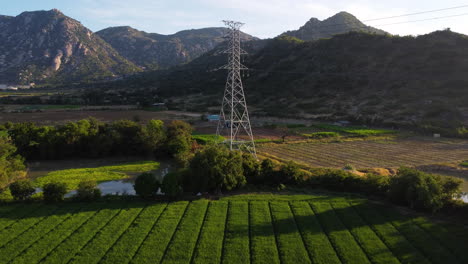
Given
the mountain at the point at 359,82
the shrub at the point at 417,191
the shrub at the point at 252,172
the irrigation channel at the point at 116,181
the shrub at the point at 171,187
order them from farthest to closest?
the mountain at the point at 359,82
the irrigation channel at the point at 116,181
the shrub at the point at 252,172
the shrub at the point at 171,187
the shrub at the point at 417,191

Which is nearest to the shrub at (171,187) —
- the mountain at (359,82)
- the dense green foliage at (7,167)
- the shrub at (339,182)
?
the shrub at (339,182)

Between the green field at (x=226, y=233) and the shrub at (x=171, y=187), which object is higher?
the shrub at (x=171, y=187)

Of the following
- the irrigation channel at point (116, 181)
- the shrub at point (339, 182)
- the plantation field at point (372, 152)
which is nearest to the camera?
the shrub at point (339, 182)

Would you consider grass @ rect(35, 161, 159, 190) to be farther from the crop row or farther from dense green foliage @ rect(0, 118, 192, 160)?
the crop row

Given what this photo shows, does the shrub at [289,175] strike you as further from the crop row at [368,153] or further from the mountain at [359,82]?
the mountain at [359,82]

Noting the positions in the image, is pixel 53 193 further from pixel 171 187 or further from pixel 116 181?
pixel 171 187

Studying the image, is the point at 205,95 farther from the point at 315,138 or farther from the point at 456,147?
the point at 456,147

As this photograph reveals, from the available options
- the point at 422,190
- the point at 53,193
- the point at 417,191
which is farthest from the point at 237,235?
the point at 53,193

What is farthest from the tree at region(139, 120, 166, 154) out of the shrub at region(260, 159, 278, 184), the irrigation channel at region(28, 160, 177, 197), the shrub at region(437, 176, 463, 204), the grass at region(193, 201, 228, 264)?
the shrub at region(437, 176, 463, 204)
